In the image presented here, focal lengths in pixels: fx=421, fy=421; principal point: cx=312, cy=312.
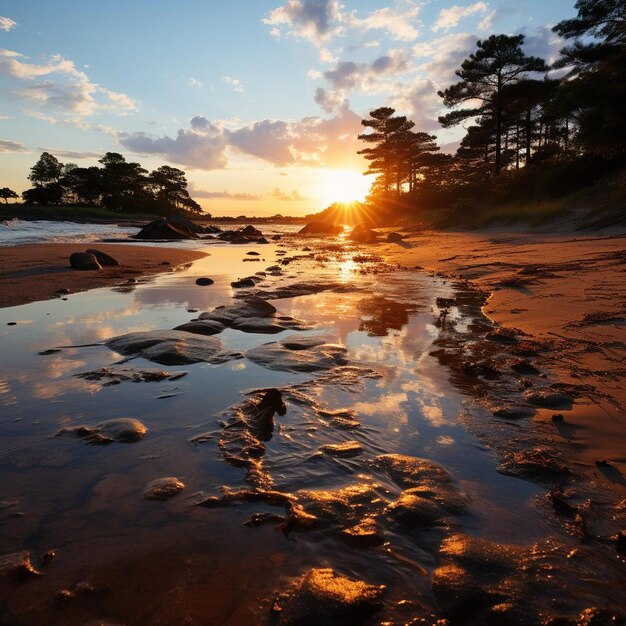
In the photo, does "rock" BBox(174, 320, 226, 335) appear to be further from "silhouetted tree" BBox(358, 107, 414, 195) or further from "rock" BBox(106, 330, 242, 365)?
"silhouetted tree" BBox(358, 107, 414, 195)

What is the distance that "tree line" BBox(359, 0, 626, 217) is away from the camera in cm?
2033

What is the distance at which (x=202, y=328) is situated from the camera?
18.3 ft

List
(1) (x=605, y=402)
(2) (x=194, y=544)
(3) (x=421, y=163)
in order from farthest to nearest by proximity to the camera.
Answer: (3) (x=421, y=163), (1) (x=605, y=402), (2) (x=194, y=544)

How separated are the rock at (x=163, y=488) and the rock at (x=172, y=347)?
213 cm

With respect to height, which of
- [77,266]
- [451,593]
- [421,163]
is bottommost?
[451,593]

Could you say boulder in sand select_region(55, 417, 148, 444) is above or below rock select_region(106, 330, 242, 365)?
below

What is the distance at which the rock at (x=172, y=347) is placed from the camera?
4535 millimetres

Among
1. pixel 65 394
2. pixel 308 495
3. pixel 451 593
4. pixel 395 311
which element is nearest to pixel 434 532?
pixel 451 593

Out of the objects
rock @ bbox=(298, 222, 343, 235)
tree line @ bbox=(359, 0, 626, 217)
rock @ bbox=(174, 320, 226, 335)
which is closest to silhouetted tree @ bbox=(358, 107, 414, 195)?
tree line @ bbox=(359, 0, 626, 217)

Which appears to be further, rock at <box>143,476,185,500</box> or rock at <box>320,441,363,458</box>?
rock at <box>320,441,363,458</box>

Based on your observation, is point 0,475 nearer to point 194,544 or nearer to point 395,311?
point 194,544

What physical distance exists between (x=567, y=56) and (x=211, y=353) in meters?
28.7

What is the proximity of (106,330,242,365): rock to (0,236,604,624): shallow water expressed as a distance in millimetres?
170

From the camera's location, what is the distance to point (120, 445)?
9.28ft
